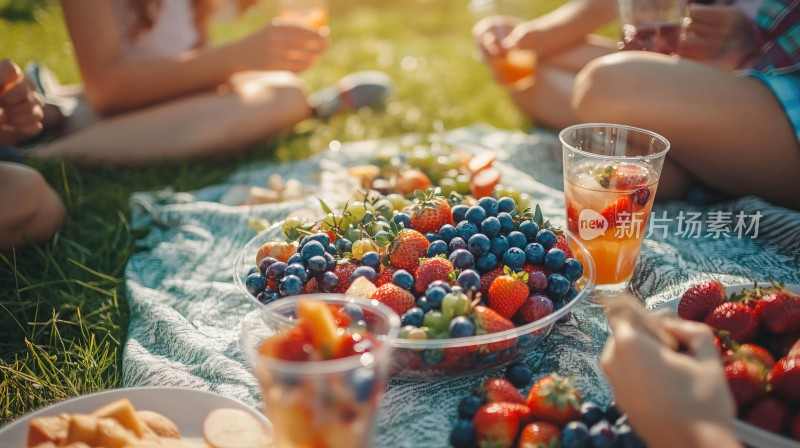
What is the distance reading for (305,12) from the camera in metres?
2.68

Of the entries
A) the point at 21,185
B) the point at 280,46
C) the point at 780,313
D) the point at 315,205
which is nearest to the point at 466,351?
the point at 780,313

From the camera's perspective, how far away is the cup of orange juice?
264 cm

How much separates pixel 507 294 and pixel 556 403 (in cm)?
27

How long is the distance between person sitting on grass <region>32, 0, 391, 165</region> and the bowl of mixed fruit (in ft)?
4.19

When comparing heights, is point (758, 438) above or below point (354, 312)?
below

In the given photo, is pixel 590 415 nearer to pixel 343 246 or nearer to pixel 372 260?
pixel 372 260

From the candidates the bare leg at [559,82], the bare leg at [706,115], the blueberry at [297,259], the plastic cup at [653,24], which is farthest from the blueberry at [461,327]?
the bare leg at [559,82]

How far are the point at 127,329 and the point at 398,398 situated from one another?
2.82ft

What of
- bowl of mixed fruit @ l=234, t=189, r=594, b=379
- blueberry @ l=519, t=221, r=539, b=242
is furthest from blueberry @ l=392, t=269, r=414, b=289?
blueberry @ l=519, t=221, r=539, b=242

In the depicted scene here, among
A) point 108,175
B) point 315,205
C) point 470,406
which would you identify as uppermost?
point 470,406

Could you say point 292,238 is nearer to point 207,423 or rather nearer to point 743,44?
point 207,423

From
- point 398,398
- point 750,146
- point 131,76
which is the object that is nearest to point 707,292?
point 398,398

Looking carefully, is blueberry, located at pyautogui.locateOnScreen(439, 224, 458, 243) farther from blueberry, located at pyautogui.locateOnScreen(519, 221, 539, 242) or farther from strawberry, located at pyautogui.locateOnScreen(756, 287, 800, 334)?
strawberry, located at pyautogui.locateOnScreen(756, 287, 800, 334)

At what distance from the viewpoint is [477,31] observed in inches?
116
